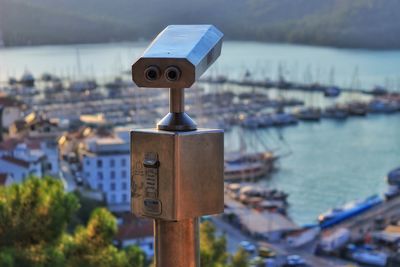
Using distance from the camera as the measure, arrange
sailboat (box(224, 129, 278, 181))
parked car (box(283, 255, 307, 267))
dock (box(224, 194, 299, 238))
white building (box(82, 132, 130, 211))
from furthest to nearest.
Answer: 1. sailboat (box(224, 129, 278, 181))
2. white building (box(82, 132, 130, 211))
3. dock (box(224, 194, 299, 238))
4. parked car (box(283, 255, 307, 267))

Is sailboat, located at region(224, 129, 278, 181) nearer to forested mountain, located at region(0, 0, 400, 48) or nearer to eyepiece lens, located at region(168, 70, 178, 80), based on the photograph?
forested mountain, located at region(0, 0, 400, 48)

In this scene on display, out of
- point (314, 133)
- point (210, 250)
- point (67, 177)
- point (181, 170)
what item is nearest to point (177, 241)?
point (181, 170)

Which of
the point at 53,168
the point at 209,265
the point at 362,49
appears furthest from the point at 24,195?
the point at 362,49

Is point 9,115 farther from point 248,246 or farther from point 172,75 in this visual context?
point 172,75

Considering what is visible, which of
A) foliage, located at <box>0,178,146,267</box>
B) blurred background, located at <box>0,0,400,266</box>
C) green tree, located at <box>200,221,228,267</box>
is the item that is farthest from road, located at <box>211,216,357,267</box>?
foliage, located at <box>0,178,146,267</box>

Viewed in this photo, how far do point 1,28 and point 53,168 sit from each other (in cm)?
402

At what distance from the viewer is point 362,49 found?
29.6 m

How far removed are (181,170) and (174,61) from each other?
98 mm

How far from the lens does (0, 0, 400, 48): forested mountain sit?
36.1 feet

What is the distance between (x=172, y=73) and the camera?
2.10ft

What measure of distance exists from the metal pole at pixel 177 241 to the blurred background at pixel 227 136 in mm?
964

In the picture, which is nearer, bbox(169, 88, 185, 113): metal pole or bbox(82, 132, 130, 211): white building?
bbox(169, 88, 185, 113): metal pole

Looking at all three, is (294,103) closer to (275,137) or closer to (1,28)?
(275,137)

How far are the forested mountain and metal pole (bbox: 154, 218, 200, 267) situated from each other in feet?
33.0
